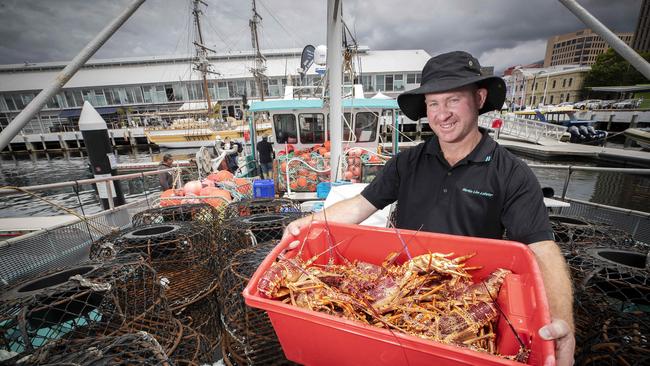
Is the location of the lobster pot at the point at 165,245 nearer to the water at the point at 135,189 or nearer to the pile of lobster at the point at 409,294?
the pile of lobster at the point at 409,294

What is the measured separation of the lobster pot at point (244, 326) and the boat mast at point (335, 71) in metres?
3.33

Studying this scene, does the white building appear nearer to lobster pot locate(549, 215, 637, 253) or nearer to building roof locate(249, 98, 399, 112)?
building roof locate(249, 98, 399, 112)

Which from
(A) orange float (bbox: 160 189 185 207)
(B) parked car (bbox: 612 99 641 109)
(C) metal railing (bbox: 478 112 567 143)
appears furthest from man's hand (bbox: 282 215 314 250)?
(B) parked car (bbox: 612 99 641 109)

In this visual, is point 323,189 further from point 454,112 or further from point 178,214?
point 454,112

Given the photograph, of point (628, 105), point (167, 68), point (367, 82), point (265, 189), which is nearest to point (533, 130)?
point (367, 82)

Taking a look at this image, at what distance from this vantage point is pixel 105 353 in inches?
51.4

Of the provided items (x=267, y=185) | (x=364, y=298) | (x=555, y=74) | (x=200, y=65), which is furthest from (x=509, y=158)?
(x=555, y=74)

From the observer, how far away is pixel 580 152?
1772 cm

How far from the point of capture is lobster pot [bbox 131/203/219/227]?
3652 millimetres

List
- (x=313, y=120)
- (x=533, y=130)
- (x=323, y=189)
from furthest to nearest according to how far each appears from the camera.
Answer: (x=533, y=130), (x=313, y=120), (x=323, y=189)

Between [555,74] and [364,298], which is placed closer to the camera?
[364,298]

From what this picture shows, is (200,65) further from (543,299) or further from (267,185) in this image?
(543,299)

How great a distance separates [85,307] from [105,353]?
2.11ft

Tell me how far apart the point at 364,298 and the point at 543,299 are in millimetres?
708
